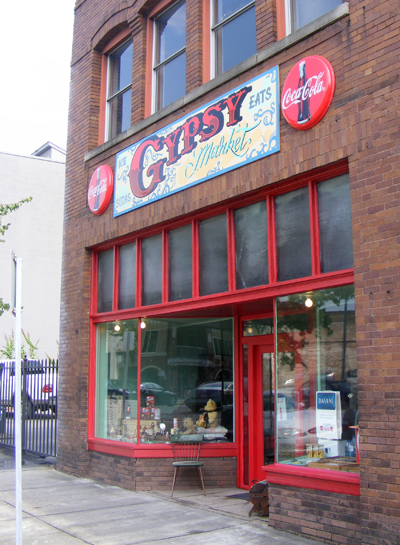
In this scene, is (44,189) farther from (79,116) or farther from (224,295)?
(224,295)

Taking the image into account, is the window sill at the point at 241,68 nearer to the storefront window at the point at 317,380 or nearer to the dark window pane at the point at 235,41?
the dark window pane at the point at 235,41

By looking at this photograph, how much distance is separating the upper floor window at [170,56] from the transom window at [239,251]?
2438mm

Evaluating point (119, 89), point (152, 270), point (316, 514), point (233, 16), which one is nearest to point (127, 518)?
point (316, 514)

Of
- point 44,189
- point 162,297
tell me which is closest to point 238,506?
point 162,297

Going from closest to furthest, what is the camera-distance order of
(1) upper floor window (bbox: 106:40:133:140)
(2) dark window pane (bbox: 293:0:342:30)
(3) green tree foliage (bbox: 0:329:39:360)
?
(2) dark window pane (bbox: 293:0:342:30) < (1) upper floor window (bbox: 106:40:133:140) < (3) green tree foliage (bbox: 0:329:39:360)

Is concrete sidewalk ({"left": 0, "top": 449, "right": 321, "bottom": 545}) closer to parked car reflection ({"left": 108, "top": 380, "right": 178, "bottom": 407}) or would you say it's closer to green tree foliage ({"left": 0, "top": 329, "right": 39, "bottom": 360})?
parked car reflection ({"left": 108, "top": 380, "right": 178, "bottom": 407})

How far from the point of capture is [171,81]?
995cm

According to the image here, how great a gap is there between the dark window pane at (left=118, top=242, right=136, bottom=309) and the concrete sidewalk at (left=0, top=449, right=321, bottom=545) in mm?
3076

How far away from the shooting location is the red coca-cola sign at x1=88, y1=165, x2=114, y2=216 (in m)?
10.4

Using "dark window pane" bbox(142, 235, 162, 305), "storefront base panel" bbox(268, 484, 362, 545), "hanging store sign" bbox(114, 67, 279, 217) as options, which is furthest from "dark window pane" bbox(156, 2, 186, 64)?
"storefront base panel" bbox(268, 484, 362, 545)

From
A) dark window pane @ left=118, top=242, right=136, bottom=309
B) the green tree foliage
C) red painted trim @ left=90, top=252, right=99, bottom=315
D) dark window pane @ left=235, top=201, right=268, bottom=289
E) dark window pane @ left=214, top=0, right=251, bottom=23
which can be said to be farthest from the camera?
the green tree foliage

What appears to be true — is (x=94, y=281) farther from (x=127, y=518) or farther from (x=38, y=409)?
(x=127, y=518)

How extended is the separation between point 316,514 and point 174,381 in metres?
4.02

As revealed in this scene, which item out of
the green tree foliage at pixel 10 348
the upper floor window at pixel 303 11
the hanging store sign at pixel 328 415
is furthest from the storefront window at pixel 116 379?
the green tree foliage at pixel 10 348
